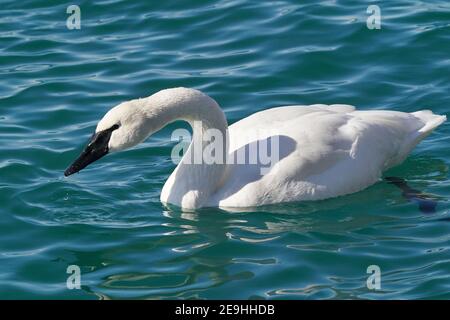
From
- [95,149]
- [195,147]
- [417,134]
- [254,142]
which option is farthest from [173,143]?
[417,134]

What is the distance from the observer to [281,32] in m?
16.0

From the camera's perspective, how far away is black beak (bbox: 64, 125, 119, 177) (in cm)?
1139

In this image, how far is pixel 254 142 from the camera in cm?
1189

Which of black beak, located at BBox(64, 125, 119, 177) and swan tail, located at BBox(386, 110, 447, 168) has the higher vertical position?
swan tail, located at BBox(386, 110, 447, 168)

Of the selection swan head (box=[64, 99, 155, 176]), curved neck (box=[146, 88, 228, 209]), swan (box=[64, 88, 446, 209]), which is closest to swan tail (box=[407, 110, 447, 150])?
swan (box=[64, 88, 446, 209])

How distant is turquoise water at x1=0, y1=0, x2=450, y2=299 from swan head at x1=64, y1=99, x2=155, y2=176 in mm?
696

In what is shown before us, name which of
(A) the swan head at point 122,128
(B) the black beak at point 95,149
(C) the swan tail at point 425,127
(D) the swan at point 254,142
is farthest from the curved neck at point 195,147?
(C) the swan tail at point 425,127

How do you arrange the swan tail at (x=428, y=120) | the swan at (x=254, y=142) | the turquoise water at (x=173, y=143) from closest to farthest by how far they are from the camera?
1. the turquoise water at (x=173, y=143)
2. the swan at (x=254, y=142)
3. the swan tail at (x=428, y=120)

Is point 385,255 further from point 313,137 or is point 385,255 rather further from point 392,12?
point 392,12

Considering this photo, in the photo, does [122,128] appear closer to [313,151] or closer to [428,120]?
[313,151]

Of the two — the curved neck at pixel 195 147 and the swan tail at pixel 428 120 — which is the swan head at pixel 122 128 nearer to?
the curved neck at pixel 195 147

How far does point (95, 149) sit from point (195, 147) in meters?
1.01

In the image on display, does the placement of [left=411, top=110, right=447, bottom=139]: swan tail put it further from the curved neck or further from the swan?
the curved neck

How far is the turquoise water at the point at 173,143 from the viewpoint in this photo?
33.9 feet
